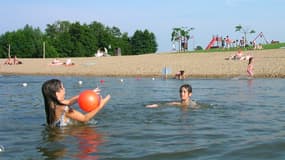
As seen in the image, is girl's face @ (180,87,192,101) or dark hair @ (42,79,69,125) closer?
dark hair @ (42,79,69,125)

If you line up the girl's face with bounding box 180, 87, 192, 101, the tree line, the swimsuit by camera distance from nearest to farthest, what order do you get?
the swimsuit, the girl's face with bounding box 180, 87, 192, 101, the tree line

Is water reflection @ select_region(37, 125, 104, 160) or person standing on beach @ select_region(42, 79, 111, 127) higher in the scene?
person standing on beach @ select_region(42, 79, 111, 127)

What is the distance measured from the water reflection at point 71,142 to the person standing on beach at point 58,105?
0.63 ft

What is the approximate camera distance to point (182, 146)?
703 cm

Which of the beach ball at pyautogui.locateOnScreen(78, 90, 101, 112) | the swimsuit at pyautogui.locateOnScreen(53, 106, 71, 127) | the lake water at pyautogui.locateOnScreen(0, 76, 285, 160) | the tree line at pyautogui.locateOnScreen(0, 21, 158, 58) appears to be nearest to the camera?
the lake water at pyautogui.locateOnScreen(0, 76, 285, 160)

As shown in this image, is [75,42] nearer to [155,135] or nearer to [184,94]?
[184,94]

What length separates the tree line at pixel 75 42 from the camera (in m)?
90.7

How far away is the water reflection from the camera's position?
6629 mm

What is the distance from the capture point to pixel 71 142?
7.57 metres

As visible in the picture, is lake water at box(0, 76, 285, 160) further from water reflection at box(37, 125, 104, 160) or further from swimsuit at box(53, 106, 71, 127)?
swimsuit at box(53, 106, 71, 127)

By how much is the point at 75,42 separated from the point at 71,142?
9051 cm

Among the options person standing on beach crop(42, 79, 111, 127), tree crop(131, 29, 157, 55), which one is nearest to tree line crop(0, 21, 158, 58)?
tree crop(131, 29, 157, 55)

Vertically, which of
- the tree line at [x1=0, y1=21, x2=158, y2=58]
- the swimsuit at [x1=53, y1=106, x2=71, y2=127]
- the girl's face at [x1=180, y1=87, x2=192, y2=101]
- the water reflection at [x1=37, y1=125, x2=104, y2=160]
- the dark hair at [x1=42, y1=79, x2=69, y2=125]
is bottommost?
the water reflection at [x1=37, y1=125, x2=104, y2=160]

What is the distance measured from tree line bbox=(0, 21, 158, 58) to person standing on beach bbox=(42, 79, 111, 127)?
Answer: 243 ft
